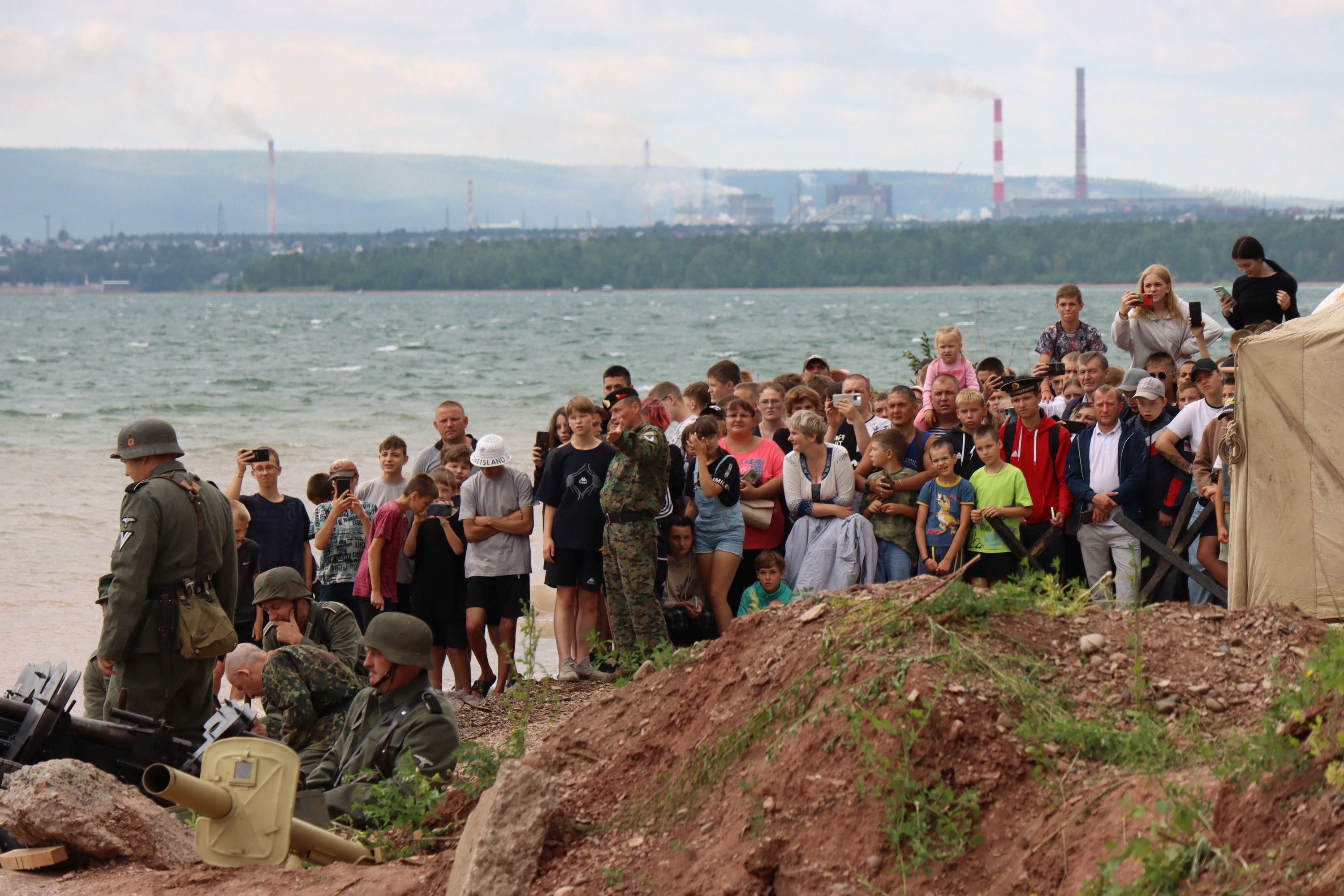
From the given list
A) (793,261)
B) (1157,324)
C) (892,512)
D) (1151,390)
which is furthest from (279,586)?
(793,261)

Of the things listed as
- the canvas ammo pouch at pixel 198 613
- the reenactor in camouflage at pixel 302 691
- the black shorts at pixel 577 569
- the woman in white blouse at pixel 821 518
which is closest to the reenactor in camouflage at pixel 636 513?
the black shorts at pixel 577 569

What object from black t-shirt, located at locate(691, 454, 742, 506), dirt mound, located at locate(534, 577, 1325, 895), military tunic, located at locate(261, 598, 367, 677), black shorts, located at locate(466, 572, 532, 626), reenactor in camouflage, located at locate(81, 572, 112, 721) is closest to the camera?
dirt mound, located at locate(534, 577, 1325, 895)

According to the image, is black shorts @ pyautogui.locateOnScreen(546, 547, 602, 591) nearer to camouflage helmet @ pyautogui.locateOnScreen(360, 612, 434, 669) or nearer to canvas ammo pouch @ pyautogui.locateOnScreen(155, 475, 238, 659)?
canvas ammo pouch @ pyautogui.locateOnScreen(155, 475, 238, 659)

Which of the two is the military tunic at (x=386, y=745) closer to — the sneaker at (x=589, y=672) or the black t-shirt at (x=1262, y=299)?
the sneaker at (x=589, y=672)

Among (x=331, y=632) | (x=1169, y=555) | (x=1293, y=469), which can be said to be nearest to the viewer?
(x=1293, y=469)

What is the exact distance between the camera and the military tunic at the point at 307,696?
6.25 metres

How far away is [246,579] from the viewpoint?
841cm

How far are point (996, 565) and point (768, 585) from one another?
1302mm

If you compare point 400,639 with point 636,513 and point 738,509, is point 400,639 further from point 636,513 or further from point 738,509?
point 738,509

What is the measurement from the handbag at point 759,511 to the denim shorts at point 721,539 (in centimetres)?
13

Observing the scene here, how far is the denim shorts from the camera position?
7945 mm

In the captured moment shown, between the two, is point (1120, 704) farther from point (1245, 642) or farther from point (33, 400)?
point (33, 400)

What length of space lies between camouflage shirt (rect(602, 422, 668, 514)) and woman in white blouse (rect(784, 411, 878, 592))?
802 mm

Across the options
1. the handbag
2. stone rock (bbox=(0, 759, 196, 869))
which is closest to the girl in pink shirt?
the handbag
